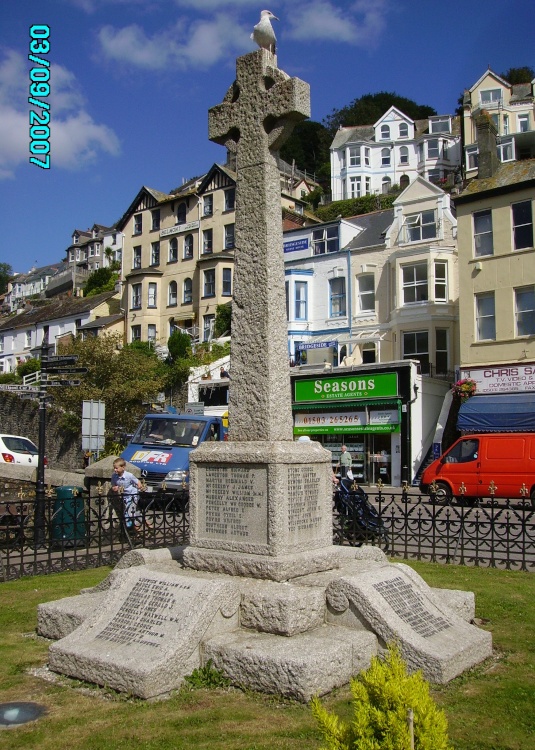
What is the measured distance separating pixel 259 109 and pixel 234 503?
421cm

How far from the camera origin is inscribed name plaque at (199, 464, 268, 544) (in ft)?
22.4

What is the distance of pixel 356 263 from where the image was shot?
132 ft

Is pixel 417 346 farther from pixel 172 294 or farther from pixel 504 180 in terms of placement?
pixel 172 294

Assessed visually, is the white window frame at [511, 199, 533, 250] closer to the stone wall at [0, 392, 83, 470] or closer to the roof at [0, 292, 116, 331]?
the stone wall at [0, 392, 83, 470]

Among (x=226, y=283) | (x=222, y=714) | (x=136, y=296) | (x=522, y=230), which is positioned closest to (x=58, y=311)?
(x=136, y=296)

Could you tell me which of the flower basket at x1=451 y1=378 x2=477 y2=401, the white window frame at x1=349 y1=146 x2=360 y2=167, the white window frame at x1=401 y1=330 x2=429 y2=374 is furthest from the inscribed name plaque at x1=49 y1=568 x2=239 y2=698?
the white window frame at x1=349 y1=146 x2=360 y2=167

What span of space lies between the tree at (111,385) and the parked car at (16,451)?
11.6 metres

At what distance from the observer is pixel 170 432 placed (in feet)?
68.2

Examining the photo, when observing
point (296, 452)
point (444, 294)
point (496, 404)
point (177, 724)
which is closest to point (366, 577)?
point (296, 452)

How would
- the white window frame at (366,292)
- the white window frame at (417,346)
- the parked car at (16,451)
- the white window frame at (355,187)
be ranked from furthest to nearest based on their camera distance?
the white window frame at (355,187)
the white window frame at (366,292)
the white window frame at (417,346)
the parked car at (16,451)

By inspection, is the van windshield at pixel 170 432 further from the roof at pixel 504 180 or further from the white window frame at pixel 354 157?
the white window frame at pixel 354 157

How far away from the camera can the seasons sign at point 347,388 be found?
31812 millimetres

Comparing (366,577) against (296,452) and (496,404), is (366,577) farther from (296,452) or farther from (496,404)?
(496,404)

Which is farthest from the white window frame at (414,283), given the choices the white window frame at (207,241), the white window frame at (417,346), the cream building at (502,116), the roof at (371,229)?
the cream building at (502,116)
